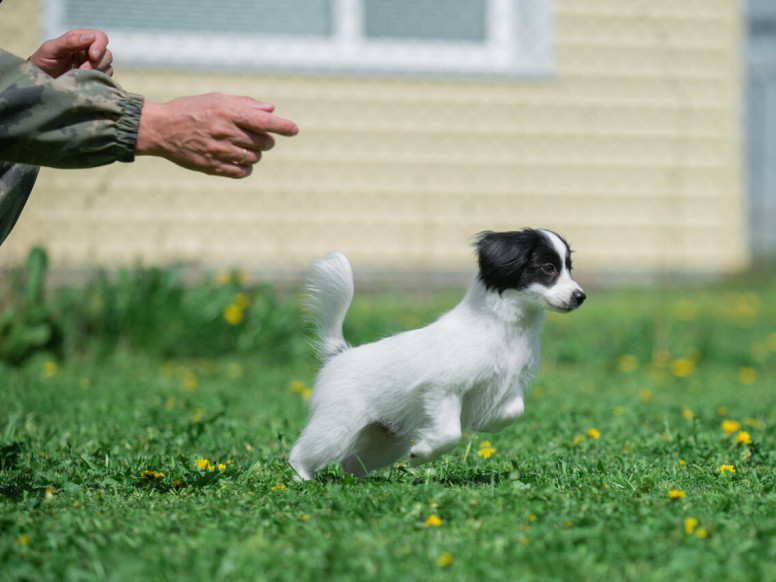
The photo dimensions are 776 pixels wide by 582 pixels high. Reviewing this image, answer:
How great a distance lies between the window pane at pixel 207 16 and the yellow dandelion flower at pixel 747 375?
14.7 ft

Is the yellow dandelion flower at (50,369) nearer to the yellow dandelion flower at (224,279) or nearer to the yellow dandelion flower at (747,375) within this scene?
the yellow dandelion flower at (224,279)

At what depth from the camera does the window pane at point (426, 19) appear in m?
8.05

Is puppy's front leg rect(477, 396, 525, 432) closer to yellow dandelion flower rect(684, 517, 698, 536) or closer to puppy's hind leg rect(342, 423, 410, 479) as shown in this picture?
puppy's hind leg rect(342, 423, 410, 479)

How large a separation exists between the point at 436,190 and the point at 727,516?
5865 millimetres

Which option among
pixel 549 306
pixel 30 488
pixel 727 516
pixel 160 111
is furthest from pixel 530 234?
pixel 30 488

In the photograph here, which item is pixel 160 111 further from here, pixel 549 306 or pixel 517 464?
pixel 517 464

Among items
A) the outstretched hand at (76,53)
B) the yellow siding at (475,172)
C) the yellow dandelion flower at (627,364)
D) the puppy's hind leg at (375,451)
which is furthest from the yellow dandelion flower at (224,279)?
the puppy's hind leg at (375,451)

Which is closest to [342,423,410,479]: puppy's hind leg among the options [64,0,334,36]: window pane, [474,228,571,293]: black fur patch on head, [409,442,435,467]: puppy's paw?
[409,442,435,467]: puppy's paw

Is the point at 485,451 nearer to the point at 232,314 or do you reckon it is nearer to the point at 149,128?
the point at 149,128

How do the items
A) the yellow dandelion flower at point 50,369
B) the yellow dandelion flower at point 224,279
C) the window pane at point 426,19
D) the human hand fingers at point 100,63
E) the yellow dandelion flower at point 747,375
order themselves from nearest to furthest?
the human hand fingers at point 100,63 → the yellow dandelion flower at point 50,369 → the yellow dandelion flower at point 747,375 → the yellow dandelion flower at point 224,279 → the window pane at point 426,19

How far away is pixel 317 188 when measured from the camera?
8.09 meters

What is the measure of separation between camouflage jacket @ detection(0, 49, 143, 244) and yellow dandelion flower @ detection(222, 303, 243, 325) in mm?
3833

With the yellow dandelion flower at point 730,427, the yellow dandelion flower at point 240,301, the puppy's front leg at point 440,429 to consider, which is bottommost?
the yellow dandelion flower at point 730,427

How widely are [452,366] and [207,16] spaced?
5830 millimetres
